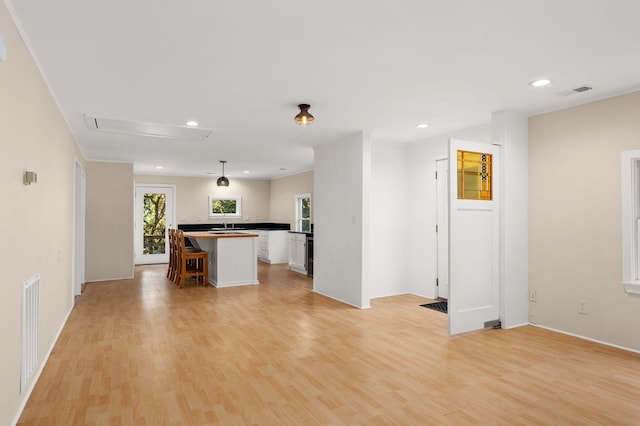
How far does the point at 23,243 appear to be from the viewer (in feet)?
8.25

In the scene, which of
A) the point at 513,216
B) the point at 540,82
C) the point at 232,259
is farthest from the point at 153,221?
the point at 540,82

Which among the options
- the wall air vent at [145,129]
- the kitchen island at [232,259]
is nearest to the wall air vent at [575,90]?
the wall air vent at [145,129]

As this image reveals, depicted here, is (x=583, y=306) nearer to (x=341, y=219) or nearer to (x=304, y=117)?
(x=341, y=219)

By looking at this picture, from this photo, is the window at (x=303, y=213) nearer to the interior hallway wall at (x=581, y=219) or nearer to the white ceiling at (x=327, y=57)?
the white ceiling at (x=327, y=57)

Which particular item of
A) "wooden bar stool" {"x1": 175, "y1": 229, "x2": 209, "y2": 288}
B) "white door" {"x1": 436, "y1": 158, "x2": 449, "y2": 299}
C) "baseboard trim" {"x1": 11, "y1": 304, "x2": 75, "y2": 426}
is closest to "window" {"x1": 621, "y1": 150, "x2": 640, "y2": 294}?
"white door" {"x1": 436, "y1": 158, "x2": 449, "y2": 299}

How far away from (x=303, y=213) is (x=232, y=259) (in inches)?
140

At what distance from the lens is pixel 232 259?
7078 millimetres

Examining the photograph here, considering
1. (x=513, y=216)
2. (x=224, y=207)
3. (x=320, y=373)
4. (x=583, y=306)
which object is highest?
Result: (x=224, y=207)

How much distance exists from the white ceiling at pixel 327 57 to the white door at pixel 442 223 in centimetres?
98

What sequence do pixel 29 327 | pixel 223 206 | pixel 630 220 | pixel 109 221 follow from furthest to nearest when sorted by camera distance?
pixel 223 206 → pixel 109 221 → pixel 630 220 → pixel 29 327

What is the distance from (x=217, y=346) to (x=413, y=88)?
3.14m

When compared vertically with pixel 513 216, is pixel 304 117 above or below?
above

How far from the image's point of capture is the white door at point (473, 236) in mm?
4016

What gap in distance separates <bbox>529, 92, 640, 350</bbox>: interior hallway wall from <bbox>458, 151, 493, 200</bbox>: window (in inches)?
22.4
